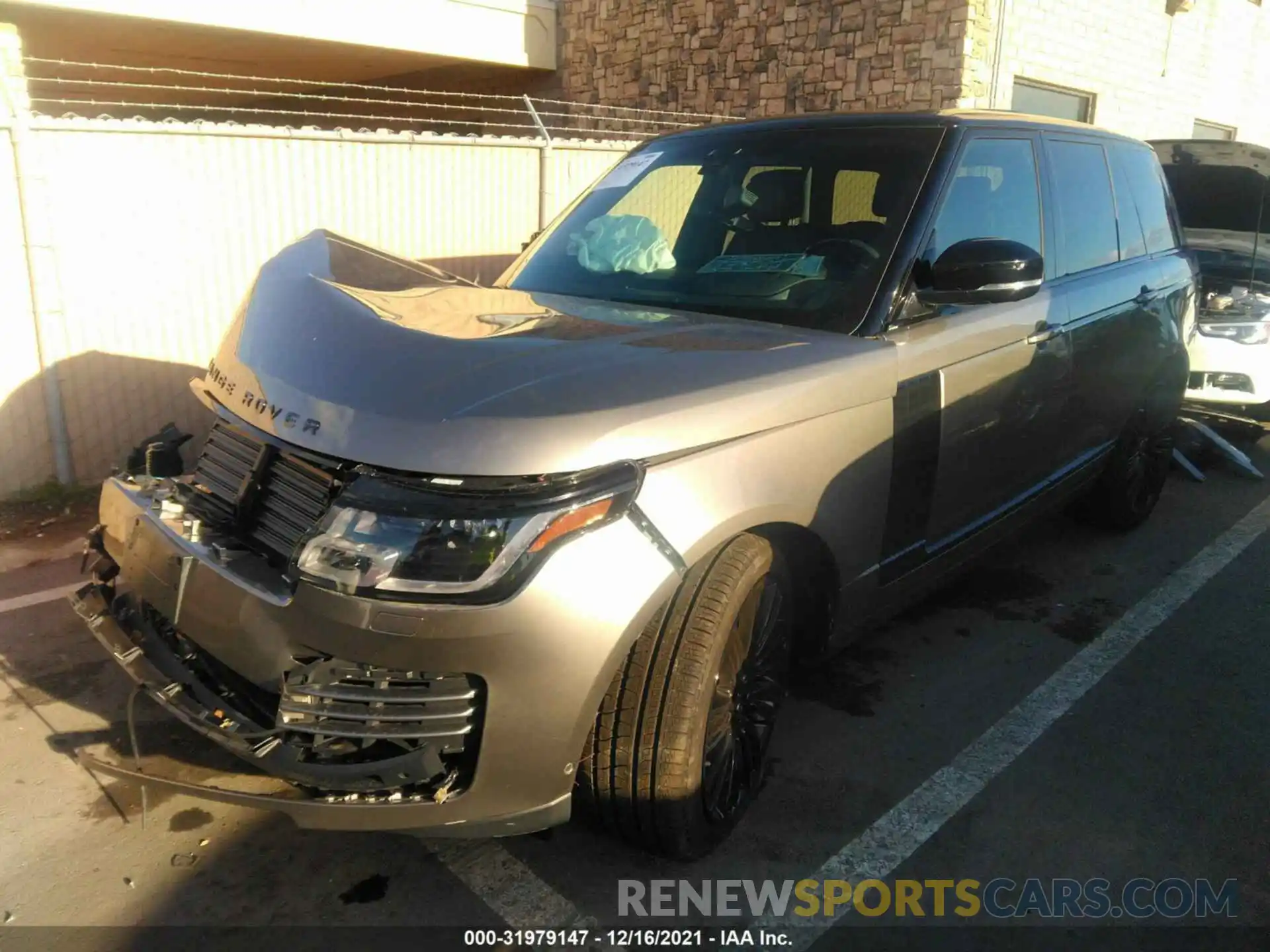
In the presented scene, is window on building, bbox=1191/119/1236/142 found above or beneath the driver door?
above

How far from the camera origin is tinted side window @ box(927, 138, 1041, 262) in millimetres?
3326

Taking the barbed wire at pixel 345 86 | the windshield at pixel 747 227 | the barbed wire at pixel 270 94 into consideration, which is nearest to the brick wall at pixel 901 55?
the barbed wire at pixel 345 86

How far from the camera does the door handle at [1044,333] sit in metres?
3.64

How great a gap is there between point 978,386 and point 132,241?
493cm

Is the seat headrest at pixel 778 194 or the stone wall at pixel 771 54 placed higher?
the stone wall at pixel 771 54

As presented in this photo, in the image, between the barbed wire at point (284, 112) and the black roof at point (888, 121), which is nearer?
the black roof at point (888, 121)

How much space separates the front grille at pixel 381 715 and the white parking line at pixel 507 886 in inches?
23.8

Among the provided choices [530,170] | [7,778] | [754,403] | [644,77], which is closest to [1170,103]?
[644,77]

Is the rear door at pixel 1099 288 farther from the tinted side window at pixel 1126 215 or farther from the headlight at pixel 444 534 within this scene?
the headlight at pixel 444 534

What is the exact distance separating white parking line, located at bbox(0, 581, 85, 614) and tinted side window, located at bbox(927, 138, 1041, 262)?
3.70m

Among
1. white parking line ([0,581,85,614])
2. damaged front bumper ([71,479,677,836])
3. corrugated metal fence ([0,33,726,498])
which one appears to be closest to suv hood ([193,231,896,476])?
damaged front bumper ([71,479,677,836])

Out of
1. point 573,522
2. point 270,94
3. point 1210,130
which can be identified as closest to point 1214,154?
point 270,94

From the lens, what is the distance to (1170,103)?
16.3 metres

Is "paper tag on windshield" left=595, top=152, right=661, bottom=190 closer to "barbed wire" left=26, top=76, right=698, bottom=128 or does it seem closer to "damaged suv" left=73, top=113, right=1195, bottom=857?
"damaged suv" left=73, top=113, right=1195, bottom=857
